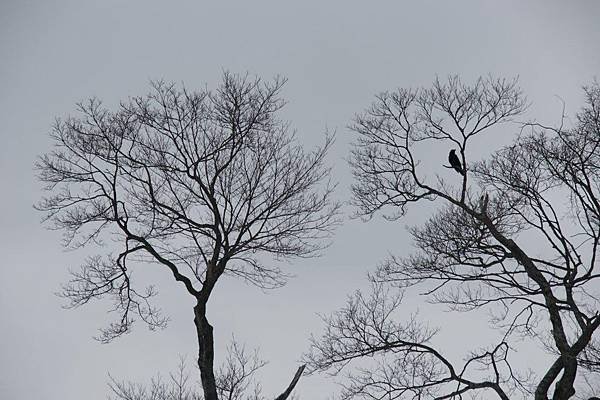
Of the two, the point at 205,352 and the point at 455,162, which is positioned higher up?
the point at 455,162

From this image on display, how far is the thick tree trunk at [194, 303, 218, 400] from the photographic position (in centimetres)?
996

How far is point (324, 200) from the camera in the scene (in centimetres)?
1117

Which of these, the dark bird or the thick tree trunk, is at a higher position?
the dark bird

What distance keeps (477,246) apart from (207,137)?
453 cm

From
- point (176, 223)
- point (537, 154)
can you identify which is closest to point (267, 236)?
point (176, 223)

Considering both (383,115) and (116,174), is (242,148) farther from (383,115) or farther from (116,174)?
(383,115)

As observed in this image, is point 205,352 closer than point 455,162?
Yes

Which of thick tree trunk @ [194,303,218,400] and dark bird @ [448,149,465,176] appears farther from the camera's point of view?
dark bird @ [448,149,465,176]

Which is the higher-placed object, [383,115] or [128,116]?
[383,115]

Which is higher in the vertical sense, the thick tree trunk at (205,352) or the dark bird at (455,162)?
the dark bird at (455,162)

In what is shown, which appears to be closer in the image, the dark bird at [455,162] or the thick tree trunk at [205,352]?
the thick tree trunk at [205,352]

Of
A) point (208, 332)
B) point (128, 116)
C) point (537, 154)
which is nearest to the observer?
point (208, 332)

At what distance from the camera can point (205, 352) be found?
10.2 metres

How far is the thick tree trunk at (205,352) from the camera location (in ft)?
32.7
